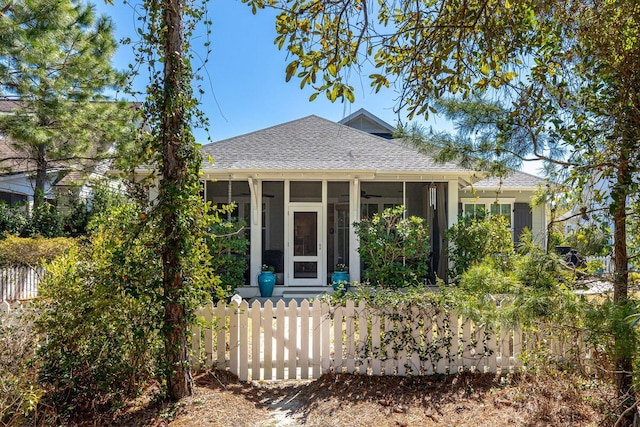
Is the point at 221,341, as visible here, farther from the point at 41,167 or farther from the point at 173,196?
the point at 41,167

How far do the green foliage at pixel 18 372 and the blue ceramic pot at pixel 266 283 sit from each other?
19.2 ft

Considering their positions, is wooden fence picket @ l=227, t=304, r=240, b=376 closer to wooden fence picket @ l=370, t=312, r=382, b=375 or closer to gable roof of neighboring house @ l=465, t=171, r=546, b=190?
wooden fence picket @ l=370, t=312, r=382, b=375

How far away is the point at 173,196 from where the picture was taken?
319 centimetres

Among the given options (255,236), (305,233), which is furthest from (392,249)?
(255,236)

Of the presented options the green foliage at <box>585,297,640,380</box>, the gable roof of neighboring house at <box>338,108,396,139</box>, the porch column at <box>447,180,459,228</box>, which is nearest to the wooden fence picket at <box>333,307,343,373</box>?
the green foliage at <box>585,297,640,380</box>

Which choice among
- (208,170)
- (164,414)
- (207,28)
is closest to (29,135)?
(208,170)

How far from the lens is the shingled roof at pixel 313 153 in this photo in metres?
9.52

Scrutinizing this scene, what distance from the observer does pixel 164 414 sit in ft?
10.4

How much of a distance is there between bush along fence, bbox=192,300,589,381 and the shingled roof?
5.18 meters

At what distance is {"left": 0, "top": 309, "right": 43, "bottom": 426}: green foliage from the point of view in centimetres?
268

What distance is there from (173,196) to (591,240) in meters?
3.59

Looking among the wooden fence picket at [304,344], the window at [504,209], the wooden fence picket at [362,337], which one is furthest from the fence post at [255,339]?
the window at [504,209]

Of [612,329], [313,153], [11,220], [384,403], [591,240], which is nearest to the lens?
[612,329]

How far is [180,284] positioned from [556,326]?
3.27 meters
